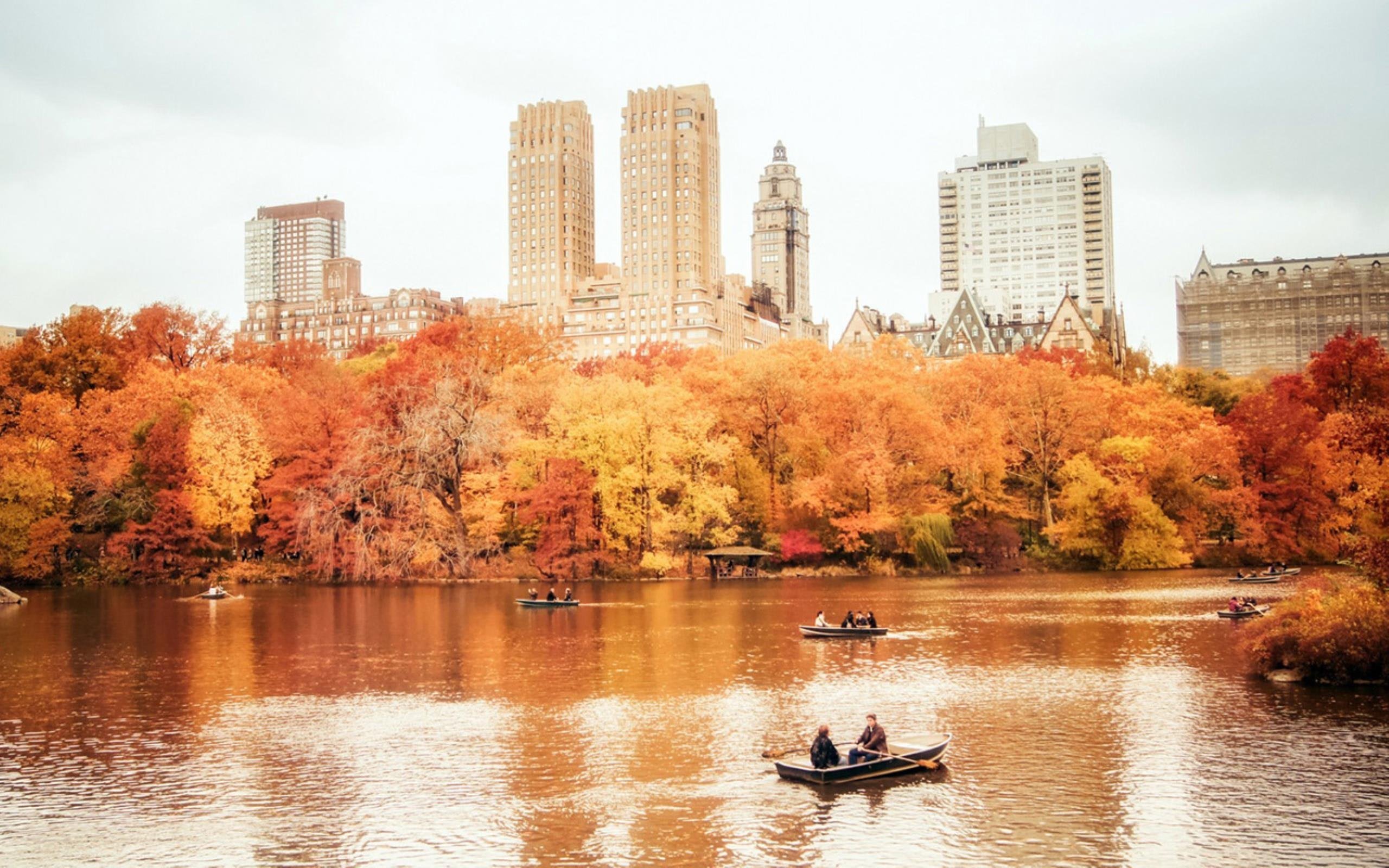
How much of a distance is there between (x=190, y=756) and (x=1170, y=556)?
59.1m

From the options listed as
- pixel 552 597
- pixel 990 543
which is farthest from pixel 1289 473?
pixel 552 597

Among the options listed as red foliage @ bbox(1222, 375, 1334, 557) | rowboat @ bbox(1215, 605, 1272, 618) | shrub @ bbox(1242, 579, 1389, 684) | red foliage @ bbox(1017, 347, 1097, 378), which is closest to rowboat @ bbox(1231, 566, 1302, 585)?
red foliage @ bbox(1222, 375, 1334, 557)

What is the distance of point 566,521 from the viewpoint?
2773 inches

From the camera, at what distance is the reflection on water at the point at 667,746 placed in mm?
20125

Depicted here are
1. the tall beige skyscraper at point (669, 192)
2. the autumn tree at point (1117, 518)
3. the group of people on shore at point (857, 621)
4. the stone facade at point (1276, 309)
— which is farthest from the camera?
the tall beige skyscraper at point (669, 192)

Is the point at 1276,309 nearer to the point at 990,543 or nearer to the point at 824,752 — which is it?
the point at 990,543

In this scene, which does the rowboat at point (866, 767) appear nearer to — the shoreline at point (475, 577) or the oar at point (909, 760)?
the oar at point (909, 760)

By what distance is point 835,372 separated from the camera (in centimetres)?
8281

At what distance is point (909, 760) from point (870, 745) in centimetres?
78

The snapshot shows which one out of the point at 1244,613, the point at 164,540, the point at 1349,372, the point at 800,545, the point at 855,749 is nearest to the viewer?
the point at 855,749

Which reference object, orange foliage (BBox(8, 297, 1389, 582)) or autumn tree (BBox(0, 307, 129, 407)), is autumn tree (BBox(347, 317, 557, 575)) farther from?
autumn tree (BBox(0, 307, 129, 407))

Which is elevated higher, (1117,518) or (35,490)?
(35,490)

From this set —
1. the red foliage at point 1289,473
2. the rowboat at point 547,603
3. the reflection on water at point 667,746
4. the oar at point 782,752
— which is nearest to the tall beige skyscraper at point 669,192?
the red foliage at point 1289,473

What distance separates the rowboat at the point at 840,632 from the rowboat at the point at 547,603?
14924mm
